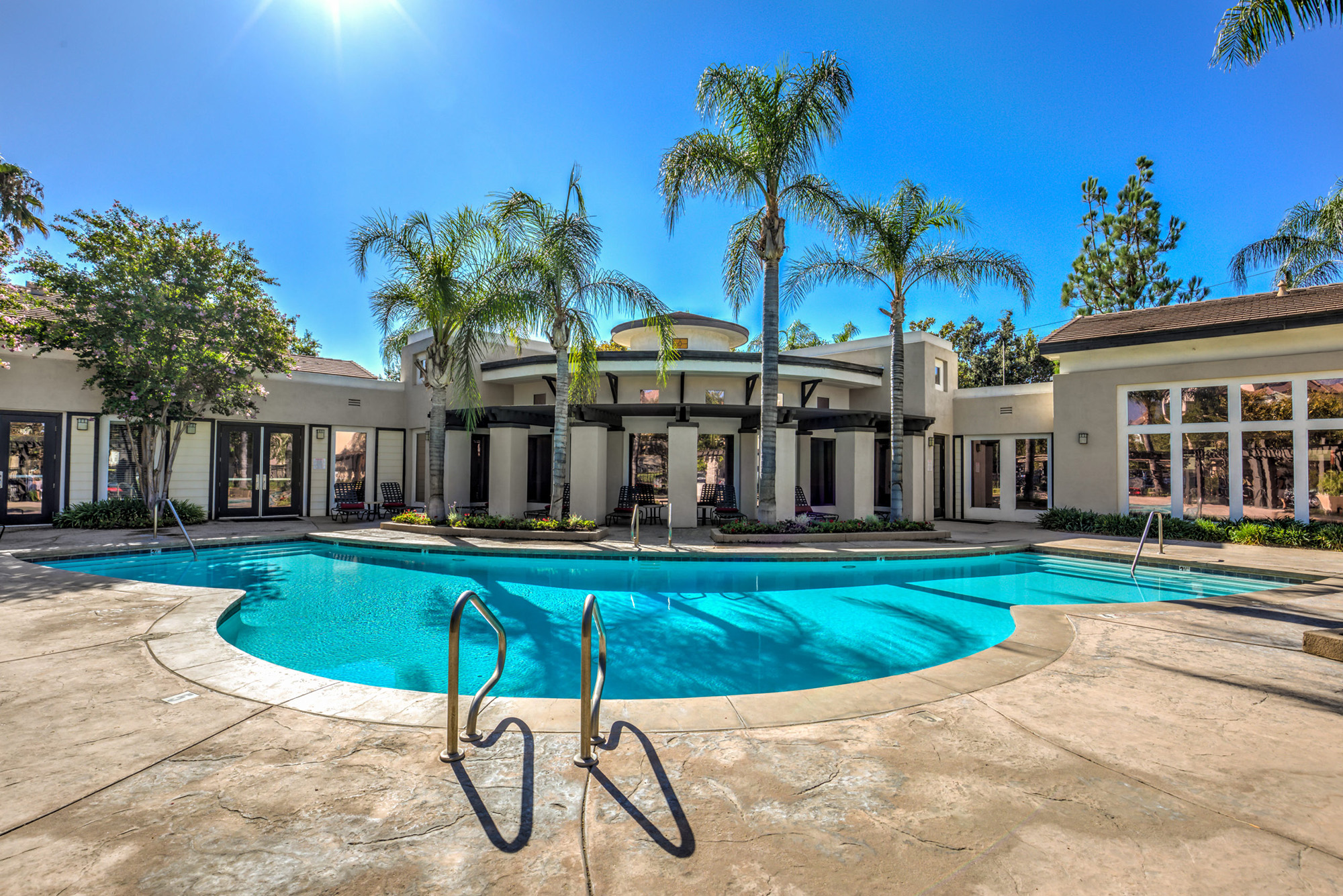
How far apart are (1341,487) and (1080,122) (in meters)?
13.1

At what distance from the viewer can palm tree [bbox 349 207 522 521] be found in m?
12.9

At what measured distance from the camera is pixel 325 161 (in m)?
12.5

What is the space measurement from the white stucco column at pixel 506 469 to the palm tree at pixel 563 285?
8.43 feet

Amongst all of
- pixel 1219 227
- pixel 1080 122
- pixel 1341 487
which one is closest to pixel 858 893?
pixel 1341 487

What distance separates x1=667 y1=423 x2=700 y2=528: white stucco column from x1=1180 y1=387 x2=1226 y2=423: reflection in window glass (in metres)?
11.8

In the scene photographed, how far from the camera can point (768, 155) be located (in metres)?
11.8

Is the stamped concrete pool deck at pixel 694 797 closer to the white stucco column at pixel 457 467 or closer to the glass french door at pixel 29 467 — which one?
the white stucco column at pixel 457 467

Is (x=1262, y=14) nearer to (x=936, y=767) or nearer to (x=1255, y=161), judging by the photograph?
(x=936, y=767)

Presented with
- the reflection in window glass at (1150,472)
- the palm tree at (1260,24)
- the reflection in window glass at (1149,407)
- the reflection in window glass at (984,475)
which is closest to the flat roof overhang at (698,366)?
the reflection in window glass at (984,475)

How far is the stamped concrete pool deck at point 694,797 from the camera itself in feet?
7.20

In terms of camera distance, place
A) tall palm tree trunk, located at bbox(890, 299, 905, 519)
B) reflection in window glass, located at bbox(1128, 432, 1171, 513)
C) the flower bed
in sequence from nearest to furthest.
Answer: the flower bed < tall palm tree trunk, located at bbox(890, 299, 905, 519) < reflection in window glass, located at bbox(1128, 432, 1171, 513)

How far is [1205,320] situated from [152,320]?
77.8ft

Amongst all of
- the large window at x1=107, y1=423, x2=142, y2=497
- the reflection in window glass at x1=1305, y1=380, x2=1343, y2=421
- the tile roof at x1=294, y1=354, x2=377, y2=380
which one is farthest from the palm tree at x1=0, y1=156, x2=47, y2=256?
the reflection in window glass at x1=1305, y1=380, x2=1343, y2=421

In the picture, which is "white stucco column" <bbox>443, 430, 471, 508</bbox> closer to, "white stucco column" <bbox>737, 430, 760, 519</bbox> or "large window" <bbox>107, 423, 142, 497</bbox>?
"large window" <bbox>107, 423, 142, 497</bbox>
